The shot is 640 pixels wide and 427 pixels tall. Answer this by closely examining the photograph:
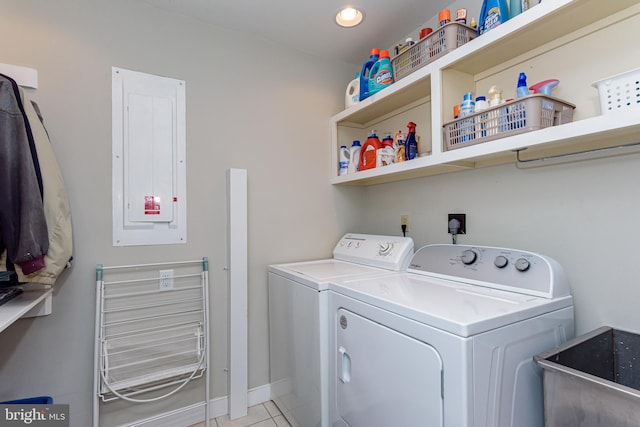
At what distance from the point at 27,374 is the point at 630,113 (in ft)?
8.88

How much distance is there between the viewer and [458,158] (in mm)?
1400

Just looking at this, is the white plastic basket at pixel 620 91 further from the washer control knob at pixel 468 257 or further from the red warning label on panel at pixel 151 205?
the red warning label on panel at pixel 151 205

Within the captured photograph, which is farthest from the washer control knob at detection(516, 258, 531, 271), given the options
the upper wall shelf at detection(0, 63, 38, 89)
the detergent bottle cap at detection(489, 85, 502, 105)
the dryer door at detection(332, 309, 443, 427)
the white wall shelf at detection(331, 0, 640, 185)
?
the upper wall shelf at detection(0, 63, 38, 89)

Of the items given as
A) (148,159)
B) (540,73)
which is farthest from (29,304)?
(540,73)

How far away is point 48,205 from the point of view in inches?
54.2

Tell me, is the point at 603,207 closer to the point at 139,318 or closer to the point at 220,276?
the point at 220,276

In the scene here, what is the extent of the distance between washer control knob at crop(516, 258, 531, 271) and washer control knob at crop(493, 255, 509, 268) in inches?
1.8

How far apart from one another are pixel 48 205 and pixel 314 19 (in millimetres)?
1769

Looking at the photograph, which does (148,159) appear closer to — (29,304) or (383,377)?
(29,304)

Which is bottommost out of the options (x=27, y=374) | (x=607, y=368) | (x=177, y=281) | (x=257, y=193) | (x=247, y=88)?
(x=27, y=374)

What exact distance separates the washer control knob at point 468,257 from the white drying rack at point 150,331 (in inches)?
57.4

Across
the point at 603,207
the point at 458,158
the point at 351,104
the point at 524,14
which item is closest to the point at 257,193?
the point at 351,104

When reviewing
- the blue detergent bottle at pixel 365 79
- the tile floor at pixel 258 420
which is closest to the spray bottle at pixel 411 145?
the blue detergent bottle at pixel 365 79

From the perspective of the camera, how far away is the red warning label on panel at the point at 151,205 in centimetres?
175
